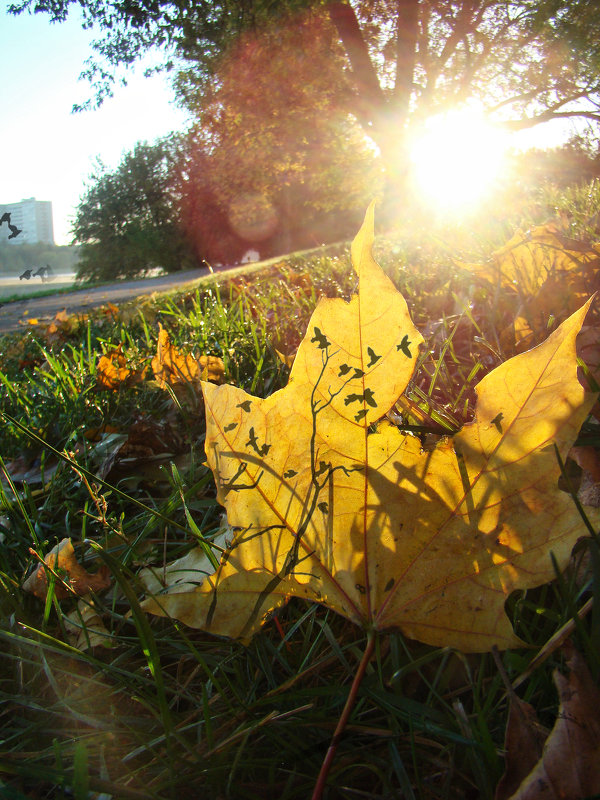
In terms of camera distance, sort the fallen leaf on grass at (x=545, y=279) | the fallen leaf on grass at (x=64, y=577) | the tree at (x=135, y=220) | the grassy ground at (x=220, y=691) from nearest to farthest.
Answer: the grassy ground at (x=220, y=691) → the fallen leaf on grass at (x=64, y=577) → the fallen leaf on grass at (x=545, y=279) → the tree at (x=135, y=220)

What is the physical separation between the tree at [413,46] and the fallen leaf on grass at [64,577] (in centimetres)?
1498

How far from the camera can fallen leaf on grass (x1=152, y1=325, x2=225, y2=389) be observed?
1.81 m

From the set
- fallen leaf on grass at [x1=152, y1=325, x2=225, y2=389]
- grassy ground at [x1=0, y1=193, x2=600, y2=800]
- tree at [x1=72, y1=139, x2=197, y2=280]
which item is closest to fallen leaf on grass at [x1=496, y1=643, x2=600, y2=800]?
grassy ground at [x1=0, y1=193, x2=600, y2=800]

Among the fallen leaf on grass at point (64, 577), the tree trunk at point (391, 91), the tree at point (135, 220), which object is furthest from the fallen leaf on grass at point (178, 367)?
the tree at point (135, 220)

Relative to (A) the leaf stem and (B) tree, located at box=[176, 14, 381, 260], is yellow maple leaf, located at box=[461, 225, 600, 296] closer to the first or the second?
(A) the leaf stem

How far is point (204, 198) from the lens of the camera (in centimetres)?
3381

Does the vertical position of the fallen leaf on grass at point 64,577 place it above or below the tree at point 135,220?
below

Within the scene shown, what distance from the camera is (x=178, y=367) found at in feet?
5.98

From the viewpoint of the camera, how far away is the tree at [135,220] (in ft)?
96.5

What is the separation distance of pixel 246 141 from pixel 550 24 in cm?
940

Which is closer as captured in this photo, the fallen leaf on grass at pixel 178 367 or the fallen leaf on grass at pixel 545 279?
the fallen leaf on grass at pixel 545 279

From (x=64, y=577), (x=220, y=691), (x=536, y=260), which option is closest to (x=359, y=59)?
(x=536, y=260)

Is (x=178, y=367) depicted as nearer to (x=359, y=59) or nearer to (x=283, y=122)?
(x=359, y=59)

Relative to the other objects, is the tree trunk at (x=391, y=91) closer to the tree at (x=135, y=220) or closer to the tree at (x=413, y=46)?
the tree at (x=413, y=46)
